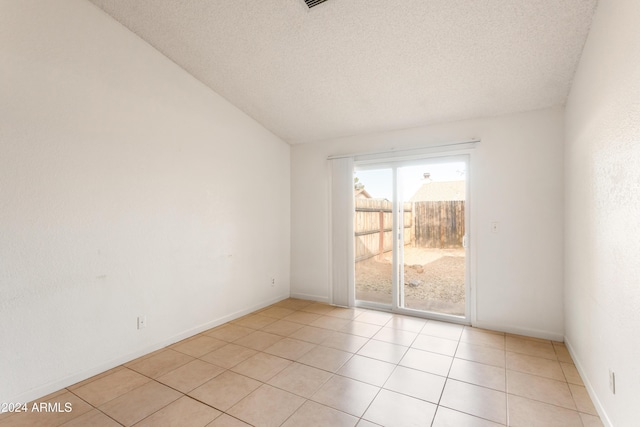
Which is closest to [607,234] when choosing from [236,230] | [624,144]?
[624,144]

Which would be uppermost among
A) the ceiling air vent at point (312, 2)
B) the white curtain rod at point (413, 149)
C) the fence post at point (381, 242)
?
the ceiling air vent at point (312, 2)

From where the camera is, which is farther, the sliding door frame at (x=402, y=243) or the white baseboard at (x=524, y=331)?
the sliding door frame at (x=402, y=243)

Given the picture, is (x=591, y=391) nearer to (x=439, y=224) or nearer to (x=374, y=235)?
(x=439, y=224)

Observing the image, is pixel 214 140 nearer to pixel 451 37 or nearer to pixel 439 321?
pixel 451 37

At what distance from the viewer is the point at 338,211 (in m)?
4.32

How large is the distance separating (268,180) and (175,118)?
159 cm

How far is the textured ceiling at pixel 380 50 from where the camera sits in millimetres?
2203

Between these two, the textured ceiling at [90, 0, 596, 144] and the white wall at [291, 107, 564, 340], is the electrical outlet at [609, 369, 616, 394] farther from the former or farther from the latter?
the textured ceiling at [90, 0, 596, 144]

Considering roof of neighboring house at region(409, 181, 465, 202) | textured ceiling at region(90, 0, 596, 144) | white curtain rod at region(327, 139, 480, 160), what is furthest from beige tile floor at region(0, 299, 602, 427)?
textured ceiling at region(90, 0, 596, 144)

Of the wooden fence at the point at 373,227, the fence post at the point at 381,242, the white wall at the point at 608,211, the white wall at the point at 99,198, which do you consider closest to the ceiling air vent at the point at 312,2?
the white wall at the point at 99,198

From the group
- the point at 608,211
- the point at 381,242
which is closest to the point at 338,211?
the point at 381,242

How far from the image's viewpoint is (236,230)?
3852mm

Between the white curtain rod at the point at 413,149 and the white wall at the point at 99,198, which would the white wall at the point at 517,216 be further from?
the white wall at the point at 99,198

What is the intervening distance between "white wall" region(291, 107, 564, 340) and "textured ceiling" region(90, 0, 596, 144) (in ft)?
0.72
